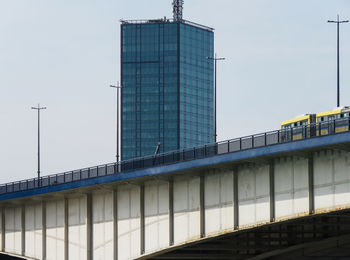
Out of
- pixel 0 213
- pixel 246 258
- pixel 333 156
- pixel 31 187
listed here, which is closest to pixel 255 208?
pixel 333 156

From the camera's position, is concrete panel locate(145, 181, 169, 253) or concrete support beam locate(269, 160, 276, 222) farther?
concrete panel locate(145, 181, 169, 253)

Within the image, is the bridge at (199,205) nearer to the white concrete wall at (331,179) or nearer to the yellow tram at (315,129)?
the white concrete wall at (331,179)

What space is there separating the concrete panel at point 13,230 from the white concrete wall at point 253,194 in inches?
1029

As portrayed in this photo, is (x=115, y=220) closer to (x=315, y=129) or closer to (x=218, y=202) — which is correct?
(x=218, y=202)

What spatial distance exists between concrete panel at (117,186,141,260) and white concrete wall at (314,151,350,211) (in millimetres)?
16600

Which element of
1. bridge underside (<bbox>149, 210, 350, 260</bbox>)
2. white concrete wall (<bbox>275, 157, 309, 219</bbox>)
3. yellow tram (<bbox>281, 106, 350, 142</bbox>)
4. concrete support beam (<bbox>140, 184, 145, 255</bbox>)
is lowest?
bridge underside (<bbox>149, 210, 350, 260</bbox>)

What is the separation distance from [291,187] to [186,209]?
9874mm

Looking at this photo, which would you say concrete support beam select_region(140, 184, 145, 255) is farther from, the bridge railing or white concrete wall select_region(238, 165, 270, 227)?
white concrete wall select_region(238, 165, 270, 227)

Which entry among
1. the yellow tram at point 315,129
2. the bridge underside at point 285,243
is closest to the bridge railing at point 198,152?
the yellow tram at point 315,129

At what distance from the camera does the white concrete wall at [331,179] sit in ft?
137

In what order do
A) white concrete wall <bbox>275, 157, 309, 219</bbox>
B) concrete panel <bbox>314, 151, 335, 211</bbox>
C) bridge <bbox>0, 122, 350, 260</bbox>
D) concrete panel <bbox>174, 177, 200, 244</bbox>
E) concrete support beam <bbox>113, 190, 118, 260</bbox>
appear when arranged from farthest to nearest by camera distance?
concrete support beam <bbox>113, 190, 118, 260</bbox>
concrete panel <bbox>174, 177, 200, 244</bbox>
white concrete wall <bbox>275, 157, 309, 219</bbox>
bridge <bbox>0, 122, 350, 260</bbox>
concrete panel <bbox>314, 151, 335, 211</bbox>

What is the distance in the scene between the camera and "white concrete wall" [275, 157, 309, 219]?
145ft

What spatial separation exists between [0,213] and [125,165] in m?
18.9

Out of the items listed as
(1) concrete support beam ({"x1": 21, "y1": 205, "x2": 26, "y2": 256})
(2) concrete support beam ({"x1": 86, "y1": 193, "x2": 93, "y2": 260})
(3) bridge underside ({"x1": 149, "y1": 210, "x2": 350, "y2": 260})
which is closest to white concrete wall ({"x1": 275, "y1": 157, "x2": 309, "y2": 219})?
(3) bridge underside ({"x1": 149, "y1": 210, "x2": 350, "y2": 260})
